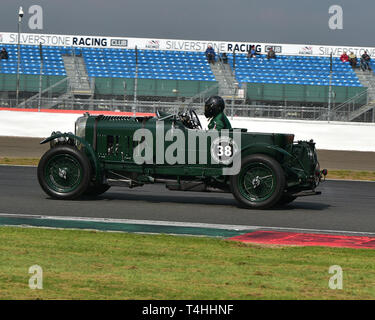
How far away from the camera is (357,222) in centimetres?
1011

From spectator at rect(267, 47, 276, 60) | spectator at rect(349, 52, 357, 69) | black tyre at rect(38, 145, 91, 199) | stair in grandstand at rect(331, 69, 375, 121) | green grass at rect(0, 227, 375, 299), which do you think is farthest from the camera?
spectator at rect(267, 47, 276, 60)

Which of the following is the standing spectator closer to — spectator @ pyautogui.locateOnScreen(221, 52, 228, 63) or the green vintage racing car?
spectator @ pyautogui.locateOnScreen(221, 52, 228, 63)

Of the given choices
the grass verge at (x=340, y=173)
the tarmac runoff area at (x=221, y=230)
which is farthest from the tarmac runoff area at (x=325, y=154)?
the tarmac runoff area at (x=221, y=230)

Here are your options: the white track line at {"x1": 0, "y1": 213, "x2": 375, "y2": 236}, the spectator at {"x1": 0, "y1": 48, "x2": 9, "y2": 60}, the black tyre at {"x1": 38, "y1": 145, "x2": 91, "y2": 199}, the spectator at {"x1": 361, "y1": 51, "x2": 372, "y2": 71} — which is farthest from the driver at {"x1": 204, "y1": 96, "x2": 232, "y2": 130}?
the spectator at {"x1": 0, "y1": 48, "x2": 9, "y2": 60}

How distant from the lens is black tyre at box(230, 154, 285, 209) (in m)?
10.8

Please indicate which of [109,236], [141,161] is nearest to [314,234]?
[109,236]

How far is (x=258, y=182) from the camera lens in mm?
10953

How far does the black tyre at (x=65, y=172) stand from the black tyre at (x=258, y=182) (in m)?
2.33

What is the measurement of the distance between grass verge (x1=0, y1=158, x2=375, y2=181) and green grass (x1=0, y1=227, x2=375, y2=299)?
11165 millimetres

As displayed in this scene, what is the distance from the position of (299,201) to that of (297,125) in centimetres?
991

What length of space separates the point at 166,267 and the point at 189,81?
25.3 m

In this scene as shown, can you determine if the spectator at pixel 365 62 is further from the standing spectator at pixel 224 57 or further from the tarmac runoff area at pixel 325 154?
the tarmac runoff area at pixel 325 154

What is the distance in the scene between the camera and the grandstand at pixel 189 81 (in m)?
26.0
